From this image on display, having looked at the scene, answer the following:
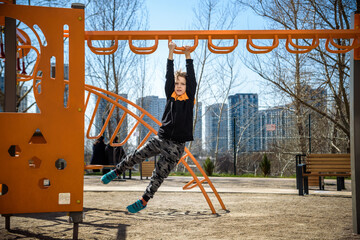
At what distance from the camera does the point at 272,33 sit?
3613 millimetres

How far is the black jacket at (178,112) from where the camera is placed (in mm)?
3496

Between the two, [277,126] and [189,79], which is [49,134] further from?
[277,126]

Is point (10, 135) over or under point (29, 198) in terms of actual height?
over

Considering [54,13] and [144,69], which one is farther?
[144,69]

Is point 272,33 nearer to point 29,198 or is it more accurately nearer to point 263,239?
point 263,239

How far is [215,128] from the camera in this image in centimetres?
2062

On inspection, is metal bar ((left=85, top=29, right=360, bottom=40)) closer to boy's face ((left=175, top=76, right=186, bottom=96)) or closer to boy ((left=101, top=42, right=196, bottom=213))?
boy ((left=101, top=42, right=196, bottom=213))

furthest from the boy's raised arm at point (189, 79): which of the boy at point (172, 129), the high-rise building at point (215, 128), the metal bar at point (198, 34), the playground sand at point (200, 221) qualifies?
the high-rise building at point (215, 128)

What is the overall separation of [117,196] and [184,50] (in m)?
4.34

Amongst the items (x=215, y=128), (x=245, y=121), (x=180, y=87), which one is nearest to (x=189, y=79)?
(x=180, y=87)

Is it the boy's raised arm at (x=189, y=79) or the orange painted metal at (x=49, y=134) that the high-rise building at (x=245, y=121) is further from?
the orange painted metal at (x=49, y=134)

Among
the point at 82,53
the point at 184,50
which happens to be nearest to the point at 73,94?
the point at 82,53

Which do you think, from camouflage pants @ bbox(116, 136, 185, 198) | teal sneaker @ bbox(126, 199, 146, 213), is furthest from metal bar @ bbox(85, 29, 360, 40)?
teal sneaker @ bbox(126, 199, 146, 213)

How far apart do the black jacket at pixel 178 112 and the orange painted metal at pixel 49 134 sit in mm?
865
